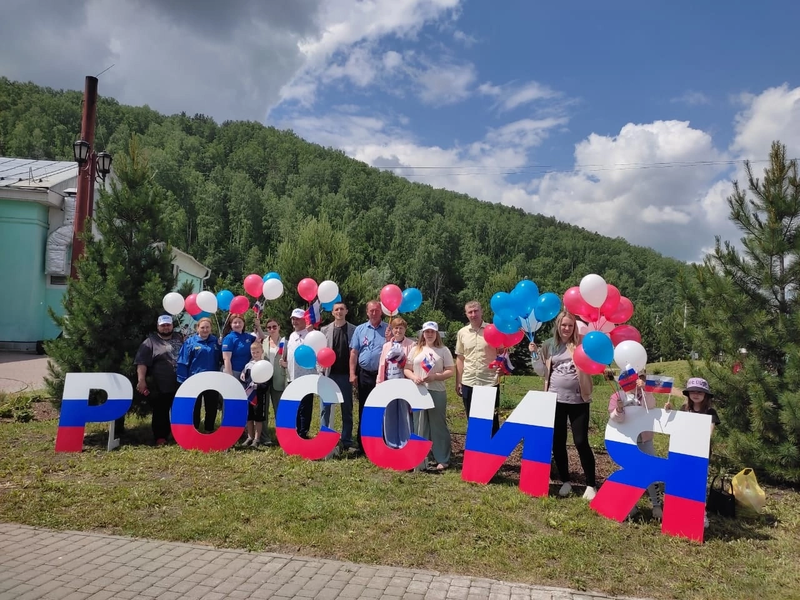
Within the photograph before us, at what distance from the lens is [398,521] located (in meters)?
4.58

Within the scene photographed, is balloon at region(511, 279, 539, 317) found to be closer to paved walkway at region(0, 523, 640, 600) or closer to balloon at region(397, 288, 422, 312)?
balloon at region(397, 288, 422, 312)

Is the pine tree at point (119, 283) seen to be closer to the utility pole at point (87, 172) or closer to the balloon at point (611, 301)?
the utility pole at point (87, 172)

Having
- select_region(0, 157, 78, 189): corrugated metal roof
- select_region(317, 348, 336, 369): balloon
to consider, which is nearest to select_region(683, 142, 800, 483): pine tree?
select_region(317, 348, 336, 369): balloon

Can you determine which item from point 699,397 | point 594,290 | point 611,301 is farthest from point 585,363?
point 699,397

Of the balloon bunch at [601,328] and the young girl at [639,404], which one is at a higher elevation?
Answer: the balloon bunch at [601,328]

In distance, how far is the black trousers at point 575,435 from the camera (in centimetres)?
525

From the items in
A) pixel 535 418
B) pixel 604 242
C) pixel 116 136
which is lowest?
pixel 535 418

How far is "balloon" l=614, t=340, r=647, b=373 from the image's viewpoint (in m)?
4.68

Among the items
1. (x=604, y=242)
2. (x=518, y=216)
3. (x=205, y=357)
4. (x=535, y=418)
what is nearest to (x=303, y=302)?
(x=205, y=357)

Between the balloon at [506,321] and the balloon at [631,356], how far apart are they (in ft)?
3.86

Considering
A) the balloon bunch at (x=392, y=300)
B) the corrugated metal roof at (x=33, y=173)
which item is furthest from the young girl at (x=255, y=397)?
the corrugated metal roof at (x=33, y=173)

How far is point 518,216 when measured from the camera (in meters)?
92.7

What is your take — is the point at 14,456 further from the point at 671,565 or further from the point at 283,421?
A: the point at 671,565

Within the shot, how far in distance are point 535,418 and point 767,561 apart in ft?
6.79
